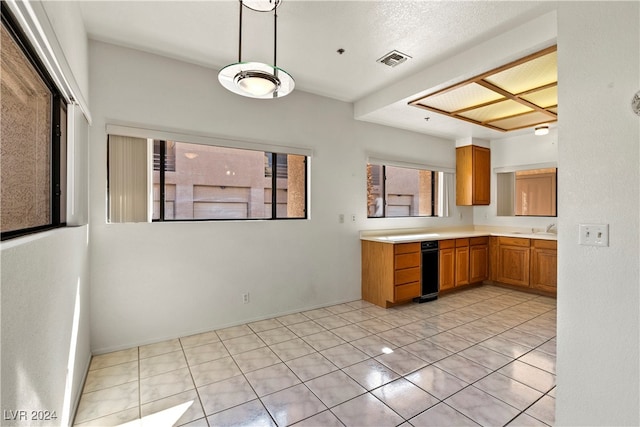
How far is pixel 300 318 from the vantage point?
3.68 m

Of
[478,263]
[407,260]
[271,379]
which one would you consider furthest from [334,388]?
[478,263]

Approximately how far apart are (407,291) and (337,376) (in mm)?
2030

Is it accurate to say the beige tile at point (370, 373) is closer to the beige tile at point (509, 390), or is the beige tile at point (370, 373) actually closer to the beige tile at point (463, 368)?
the beige tile at point (463, 368)

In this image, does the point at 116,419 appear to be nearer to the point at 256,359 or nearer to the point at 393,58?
the point at 256,359

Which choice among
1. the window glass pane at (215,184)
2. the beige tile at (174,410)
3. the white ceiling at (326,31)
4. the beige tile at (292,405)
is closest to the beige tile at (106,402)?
the beige tile at (174,410)

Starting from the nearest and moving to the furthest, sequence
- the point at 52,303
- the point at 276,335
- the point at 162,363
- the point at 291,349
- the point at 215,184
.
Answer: the point at 52,303, the point at 162,363, the point at 291,349, the point at 276,335, the point at 215,184

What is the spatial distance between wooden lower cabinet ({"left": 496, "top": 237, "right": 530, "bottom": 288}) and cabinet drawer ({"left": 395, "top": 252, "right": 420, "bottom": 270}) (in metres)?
1.93

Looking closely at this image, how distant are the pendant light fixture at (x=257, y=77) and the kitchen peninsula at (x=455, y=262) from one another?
261cm

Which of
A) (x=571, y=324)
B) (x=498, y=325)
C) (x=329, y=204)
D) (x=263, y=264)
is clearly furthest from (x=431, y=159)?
(x=571, y=324)

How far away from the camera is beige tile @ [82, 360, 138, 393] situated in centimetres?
229

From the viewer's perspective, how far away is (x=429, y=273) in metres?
4.41

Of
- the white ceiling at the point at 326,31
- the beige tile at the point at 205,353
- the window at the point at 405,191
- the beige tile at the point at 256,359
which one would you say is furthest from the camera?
the window at the point at 405,191

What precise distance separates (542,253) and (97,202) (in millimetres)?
5812

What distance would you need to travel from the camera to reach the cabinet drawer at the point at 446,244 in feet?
15.0
